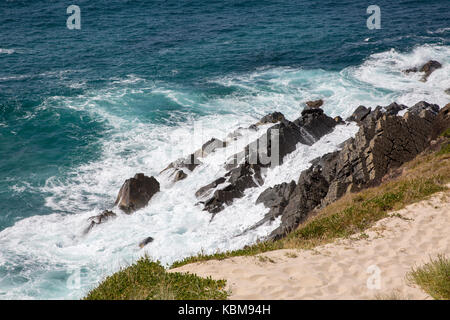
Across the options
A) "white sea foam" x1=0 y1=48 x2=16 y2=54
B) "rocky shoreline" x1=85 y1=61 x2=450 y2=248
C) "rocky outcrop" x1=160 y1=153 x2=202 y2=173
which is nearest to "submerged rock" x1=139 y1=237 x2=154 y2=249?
"rocky shoreline" x1=85 y1=61 x2=450 y2=248

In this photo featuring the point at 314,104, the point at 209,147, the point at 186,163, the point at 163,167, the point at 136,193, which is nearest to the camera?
the point at 136,193

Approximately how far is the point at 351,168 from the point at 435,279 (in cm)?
1496

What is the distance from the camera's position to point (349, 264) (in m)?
12.8

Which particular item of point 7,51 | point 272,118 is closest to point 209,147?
point 272,118

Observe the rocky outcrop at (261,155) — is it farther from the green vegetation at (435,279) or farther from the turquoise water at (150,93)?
the green vegetation at (435,279)

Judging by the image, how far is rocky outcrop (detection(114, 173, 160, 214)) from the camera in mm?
29031

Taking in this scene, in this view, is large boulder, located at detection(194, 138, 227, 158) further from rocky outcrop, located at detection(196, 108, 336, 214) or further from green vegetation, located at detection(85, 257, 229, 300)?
green vegetation, located at detection(85, 257, 229, 300)

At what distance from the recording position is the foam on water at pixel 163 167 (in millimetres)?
23891

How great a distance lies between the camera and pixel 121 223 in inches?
1083

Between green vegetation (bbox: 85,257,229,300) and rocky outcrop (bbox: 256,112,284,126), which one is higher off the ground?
rocky outcrop (bbox: 256,112,284,126)

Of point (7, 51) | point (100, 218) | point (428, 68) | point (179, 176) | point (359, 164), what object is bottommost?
point (100, 218)

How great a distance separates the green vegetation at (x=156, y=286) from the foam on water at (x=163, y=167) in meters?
9.28

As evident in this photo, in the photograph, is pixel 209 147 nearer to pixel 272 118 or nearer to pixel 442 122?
pixel 272 118

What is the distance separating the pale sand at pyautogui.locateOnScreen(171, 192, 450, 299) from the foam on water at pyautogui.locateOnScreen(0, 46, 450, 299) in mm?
8647
